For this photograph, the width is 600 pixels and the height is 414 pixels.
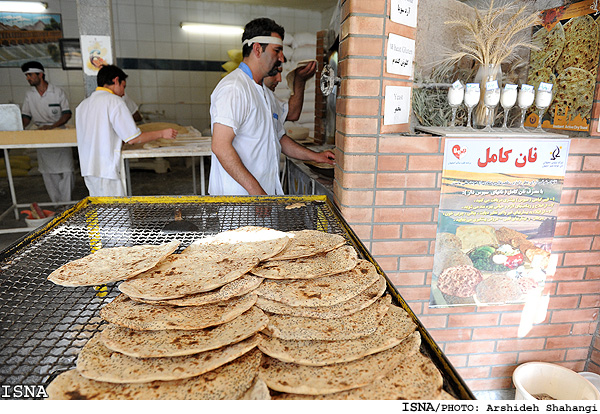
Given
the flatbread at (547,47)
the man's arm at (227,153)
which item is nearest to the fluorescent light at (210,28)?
the man's arm at (227,153)

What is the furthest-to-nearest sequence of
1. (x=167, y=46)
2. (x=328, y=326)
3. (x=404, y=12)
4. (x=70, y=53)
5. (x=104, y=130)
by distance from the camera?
(x=167, y=46), (x=70, y=53), (x=104, y=130), (x=404, y=12), (x=328, y=326)

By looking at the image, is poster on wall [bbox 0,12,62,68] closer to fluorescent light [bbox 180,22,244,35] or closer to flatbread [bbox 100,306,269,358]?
fluorescent light [bbox 180,22,244,35]

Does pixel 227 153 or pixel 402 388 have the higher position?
pixel 227 153

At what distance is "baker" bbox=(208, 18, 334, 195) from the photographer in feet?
7.86

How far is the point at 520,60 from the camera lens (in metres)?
2.38

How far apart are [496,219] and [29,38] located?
28.7 ft

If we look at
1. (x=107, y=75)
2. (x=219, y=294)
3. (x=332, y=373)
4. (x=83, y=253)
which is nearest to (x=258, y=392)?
(x=332, y=373)

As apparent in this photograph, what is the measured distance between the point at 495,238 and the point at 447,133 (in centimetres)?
66

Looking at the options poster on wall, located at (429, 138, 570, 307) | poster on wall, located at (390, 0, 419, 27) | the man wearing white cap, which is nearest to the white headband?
poster on wall, located at (390, 0, 419, 27)

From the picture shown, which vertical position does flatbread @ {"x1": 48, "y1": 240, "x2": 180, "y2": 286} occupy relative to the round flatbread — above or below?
above

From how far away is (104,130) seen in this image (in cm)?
377

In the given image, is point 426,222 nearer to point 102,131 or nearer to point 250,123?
point 250,123

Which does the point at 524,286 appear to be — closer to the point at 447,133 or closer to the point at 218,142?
the point at 447,133

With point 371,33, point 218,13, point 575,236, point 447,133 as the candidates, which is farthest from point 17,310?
point 218,13
